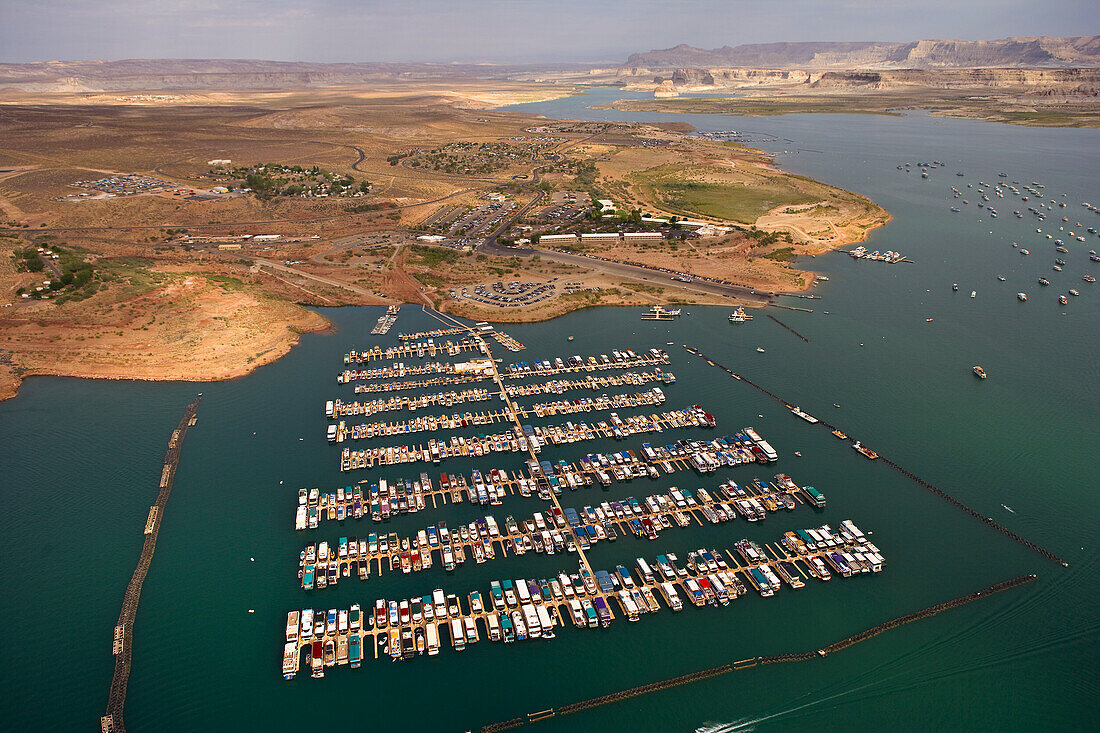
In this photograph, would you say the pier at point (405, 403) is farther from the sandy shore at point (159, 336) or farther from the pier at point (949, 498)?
the pier at point (949, 498)

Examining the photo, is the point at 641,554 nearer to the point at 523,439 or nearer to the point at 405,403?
the point at 523,439

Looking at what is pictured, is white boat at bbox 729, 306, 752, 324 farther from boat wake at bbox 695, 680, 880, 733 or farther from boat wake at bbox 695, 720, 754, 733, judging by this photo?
boat wake at bbox 695, 720, 754, 733

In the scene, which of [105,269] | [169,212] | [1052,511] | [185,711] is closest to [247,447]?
[185,711]

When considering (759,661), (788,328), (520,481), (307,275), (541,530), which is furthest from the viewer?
(307,275)

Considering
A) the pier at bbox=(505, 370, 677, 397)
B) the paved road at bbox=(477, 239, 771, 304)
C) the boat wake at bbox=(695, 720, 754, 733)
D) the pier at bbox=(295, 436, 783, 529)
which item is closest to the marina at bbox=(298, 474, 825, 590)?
the pier at bbox=(295, 436, 783, 529)

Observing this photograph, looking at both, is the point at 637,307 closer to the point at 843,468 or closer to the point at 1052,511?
the point at 843,468

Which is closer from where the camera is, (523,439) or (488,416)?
(523,439)

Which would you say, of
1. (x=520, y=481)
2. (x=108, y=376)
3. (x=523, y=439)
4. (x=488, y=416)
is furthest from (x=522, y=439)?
(x=108, y=376)
